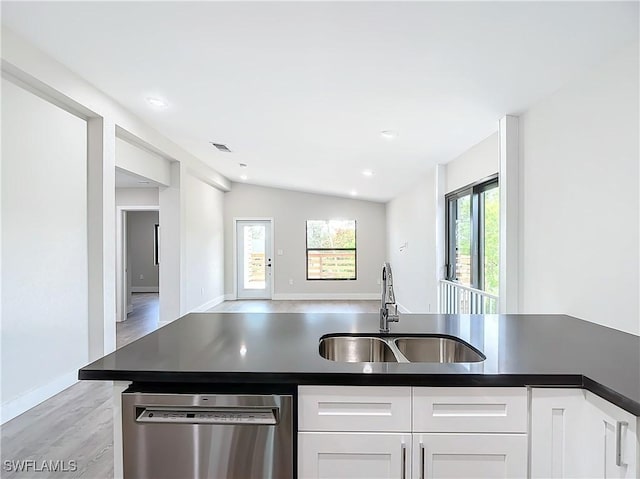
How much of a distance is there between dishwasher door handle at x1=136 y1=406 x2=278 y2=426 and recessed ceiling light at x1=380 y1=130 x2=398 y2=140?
115 inches

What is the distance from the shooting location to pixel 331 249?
29.8 feet

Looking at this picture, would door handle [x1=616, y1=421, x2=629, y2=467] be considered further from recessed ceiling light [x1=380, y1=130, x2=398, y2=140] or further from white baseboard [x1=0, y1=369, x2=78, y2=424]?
white baseboard [x1=0, y1=369, x2=78, y2=424]

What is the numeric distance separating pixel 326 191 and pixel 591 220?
655 centimetres

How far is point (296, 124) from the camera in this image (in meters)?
3.76

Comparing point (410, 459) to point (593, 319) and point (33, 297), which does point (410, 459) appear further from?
point (33, 297)

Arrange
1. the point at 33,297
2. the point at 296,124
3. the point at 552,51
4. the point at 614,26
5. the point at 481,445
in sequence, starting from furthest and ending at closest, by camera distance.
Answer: the point at 296,124 → the point at 33,297 → the point at 552,51 → the point at 614,26 → the point at 481,445

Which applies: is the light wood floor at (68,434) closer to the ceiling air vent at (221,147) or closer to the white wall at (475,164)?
the ceiling air vent at (221,147)

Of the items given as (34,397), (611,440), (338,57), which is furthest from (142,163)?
(611,440)

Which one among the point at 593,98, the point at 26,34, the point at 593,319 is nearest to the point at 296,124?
the point at 26,34

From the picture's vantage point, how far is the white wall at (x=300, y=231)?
348 inches

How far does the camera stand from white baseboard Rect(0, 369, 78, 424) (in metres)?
2.67

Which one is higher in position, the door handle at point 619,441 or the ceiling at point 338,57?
the ceiling at point 338,57

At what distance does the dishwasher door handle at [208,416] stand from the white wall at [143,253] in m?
10.7

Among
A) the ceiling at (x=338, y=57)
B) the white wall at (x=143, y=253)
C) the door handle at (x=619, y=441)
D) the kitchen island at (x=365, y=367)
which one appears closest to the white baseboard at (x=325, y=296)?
the white wall at (x=143, y=253)
